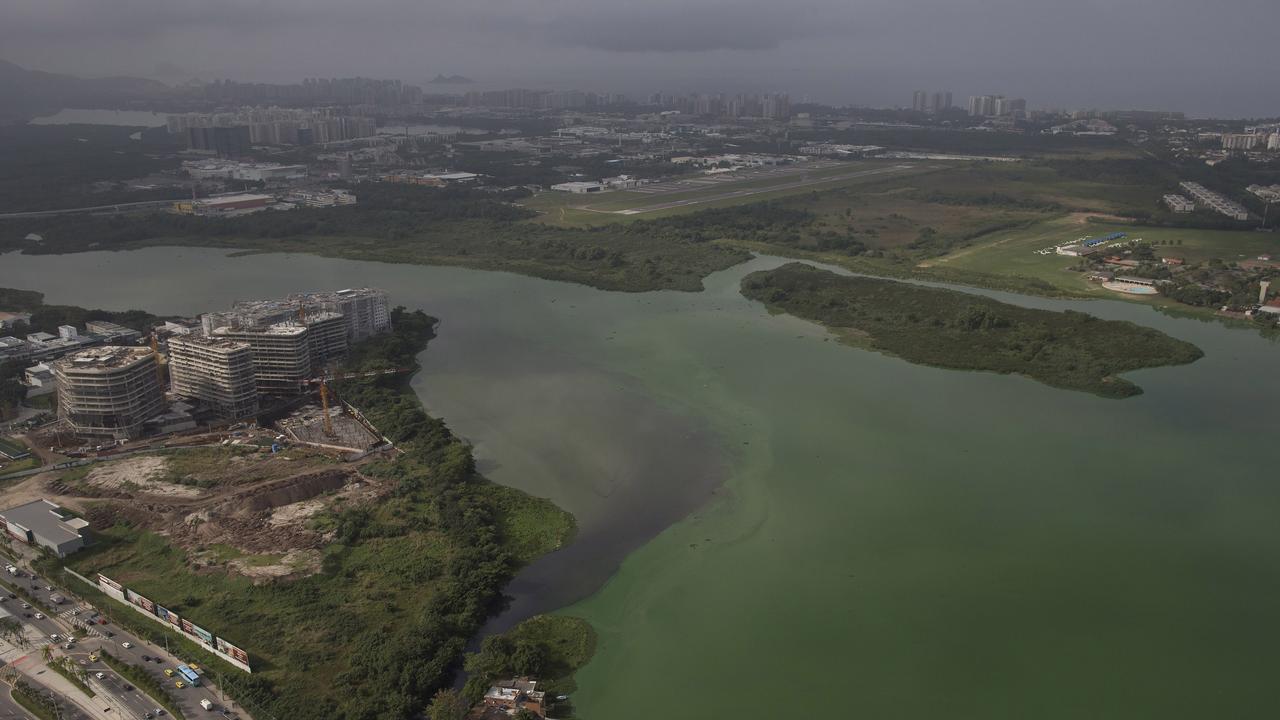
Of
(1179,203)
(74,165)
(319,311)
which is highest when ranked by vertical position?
(74,165)

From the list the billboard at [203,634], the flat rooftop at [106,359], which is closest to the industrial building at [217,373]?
the flat rooftop at [106,359]

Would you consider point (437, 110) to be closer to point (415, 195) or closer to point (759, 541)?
point (415, 195)

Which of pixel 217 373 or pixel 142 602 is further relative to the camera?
pixel 217 373

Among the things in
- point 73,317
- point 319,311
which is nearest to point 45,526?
point 319,311

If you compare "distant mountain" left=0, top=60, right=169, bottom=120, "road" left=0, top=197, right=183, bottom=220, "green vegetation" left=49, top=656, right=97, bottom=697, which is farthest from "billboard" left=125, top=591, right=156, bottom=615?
"distant mountain" left=0, top=60, right=169, bottom=120

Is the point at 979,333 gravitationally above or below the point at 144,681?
above

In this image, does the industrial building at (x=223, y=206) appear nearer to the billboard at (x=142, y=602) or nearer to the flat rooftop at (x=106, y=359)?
the flat rooftop at (x=106, y=359)

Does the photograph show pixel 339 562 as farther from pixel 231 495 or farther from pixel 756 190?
pixel 756 190

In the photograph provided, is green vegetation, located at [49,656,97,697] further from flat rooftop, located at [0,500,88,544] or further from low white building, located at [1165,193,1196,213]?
low white building, located at [1165,193,1196,213]
